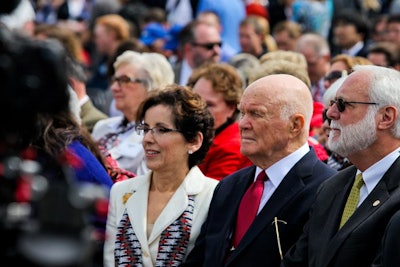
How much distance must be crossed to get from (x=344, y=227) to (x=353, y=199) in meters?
0.27

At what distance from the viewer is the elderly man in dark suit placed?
5227mm

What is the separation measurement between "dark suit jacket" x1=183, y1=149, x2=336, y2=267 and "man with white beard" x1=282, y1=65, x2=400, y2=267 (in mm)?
148

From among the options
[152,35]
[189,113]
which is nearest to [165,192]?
[189,113]

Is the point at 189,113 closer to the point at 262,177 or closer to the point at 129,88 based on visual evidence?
the point at 262,177

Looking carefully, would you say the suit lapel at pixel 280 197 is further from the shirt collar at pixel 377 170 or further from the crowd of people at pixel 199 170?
the shirt collar at pixel 377 170

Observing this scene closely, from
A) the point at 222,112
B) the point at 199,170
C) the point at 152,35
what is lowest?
the point at 152,35

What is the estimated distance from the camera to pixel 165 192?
585 centimetres

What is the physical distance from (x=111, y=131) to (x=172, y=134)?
2.01m

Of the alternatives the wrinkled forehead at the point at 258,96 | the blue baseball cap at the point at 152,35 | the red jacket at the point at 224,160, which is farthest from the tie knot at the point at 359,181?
the blue baseball cap at the point at 152,35

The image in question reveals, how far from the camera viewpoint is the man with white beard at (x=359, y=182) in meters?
4.64

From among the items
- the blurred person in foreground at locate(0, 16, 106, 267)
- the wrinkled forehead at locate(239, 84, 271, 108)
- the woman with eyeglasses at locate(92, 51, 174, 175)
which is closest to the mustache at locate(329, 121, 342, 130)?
the wrinkled forehead at locate(239, 84, 271, 108)

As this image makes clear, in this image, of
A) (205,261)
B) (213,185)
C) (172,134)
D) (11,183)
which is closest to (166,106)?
(172,134)

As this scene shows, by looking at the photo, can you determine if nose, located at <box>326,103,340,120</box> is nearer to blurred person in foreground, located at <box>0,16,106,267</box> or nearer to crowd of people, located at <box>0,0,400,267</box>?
crowd of people, located at <box>0,0,400,267</box>

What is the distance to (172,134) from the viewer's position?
593 cm
